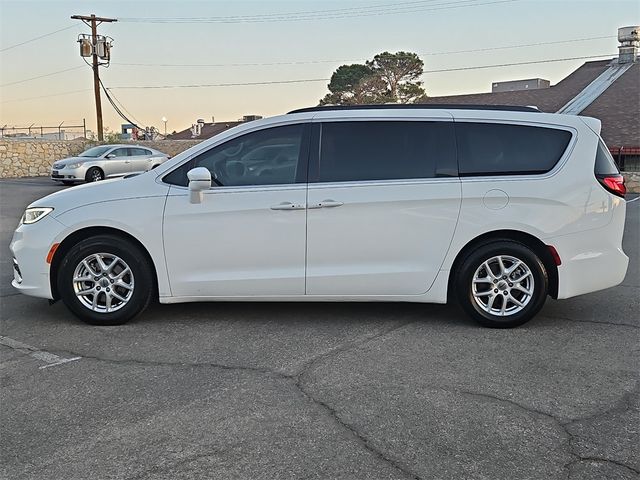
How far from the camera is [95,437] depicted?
3.41 meters

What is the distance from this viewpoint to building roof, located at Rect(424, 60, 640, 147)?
25375mm

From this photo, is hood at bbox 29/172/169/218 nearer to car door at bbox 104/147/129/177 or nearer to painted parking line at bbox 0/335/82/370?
painted parking line at bbox 0/335/82/370

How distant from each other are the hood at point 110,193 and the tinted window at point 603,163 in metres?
3.56

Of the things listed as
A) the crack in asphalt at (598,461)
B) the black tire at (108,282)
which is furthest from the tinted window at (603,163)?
the black tire at (108,282)

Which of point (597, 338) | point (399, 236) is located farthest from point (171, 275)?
point (597, 338)

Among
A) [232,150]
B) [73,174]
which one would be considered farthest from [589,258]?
[73,174]

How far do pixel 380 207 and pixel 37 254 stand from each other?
9.37ft

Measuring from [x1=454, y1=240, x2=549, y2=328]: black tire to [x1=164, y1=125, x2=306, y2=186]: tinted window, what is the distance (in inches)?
65.5

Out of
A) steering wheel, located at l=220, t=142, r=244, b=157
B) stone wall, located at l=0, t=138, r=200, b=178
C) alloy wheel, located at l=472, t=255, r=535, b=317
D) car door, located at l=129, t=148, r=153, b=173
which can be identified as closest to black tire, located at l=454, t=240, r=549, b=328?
alloy wheel, located at l=472, t=255, r=535, b=317

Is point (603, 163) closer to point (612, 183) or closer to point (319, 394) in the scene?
point (612, 183)

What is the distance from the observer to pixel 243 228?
527 centimetres

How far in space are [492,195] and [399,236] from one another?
2.70 ft

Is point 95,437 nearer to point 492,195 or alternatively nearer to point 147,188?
point 147,188

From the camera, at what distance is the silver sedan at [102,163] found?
872 inches
